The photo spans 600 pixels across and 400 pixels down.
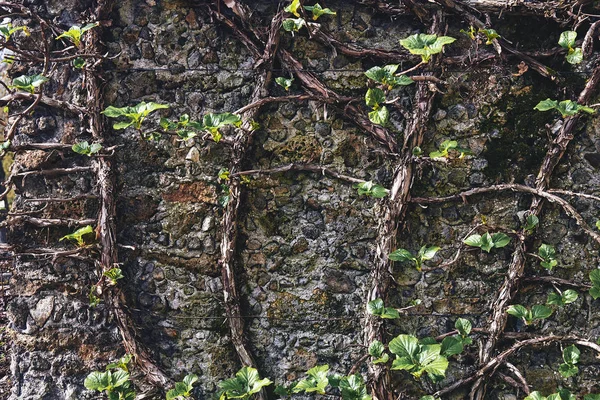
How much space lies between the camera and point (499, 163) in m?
1.94

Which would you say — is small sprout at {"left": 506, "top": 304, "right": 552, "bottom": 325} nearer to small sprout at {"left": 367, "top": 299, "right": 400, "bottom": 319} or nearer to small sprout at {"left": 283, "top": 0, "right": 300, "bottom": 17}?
small sprout at {"left": 367, "top": 299, "right": 400, "bottom": 319}

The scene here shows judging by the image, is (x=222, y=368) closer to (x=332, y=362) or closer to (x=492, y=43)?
(x=332, y=362)

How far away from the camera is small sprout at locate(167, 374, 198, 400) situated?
181cm

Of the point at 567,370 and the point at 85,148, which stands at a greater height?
the point at 85,148

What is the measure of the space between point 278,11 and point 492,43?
0.77 meters

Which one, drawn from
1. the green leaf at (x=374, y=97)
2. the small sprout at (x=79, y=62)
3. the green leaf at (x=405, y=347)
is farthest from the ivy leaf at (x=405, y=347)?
the small sprout at (x=79, y=62)

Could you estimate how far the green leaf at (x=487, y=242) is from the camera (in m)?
1.84

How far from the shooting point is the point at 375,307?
72.7 inches

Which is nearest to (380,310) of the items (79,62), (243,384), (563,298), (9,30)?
(243,384)

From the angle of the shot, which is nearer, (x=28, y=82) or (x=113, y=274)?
(x=28, y=82)

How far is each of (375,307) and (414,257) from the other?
22 cm

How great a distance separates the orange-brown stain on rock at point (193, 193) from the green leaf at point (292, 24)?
0.61 metres

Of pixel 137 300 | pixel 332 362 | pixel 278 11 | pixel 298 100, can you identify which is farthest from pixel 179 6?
pixel 332 362

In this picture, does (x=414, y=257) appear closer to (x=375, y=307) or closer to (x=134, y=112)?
(x=375, y=307)
